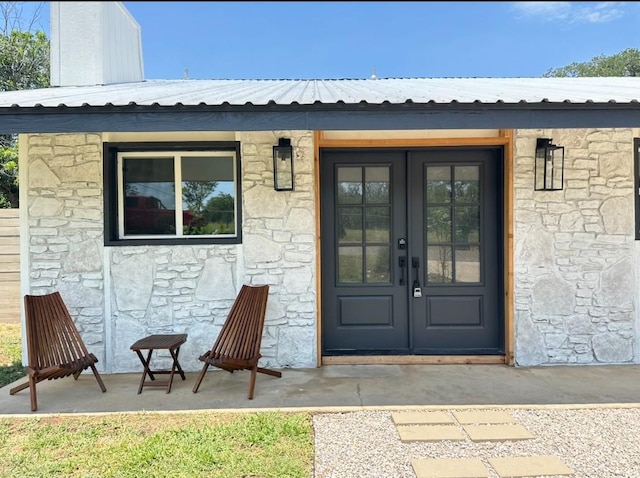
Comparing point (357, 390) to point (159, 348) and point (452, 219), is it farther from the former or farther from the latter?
point (452, 219)

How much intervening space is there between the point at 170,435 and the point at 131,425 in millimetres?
415

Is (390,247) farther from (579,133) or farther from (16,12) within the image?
(16,12)

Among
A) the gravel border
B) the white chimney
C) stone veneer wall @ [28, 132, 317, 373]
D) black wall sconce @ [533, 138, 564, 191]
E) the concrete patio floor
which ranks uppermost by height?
the white chimney

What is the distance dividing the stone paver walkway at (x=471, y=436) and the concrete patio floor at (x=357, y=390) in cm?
23

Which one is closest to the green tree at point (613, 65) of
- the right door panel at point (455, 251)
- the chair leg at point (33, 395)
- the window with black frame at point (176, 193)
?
the right door panel at point (455, 251)

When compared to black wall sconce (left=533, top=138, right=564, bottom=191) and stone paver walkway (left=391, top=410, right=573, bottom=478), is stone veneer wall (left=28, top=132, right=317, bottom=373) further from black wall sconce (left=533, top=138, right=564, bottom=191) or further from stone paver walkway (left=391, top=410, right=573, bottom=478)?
black wall sconce (left=533, top=138, right=564, bottom=191)

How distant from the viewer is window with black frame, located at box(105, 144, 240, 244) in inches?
189

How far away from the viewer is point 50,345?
3.96 m

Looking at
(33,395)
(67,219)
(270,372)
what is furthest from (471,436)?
(67,219)

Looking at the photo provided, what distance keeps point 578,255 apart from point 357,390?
9.25 ft

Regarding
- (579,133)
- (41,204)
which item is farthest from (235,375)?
(579,133)

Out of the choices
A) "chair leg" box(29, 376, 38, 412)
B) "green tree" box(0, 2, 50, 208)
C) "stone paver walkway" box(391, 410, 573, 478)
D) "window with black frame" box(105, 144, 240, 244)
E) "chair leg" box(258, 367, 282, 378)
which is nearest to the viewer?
"stone paver walkway" box(391, 410, 573, 478)

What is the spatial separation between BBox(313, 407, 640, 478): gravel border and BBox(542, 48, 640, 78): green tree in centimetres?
996

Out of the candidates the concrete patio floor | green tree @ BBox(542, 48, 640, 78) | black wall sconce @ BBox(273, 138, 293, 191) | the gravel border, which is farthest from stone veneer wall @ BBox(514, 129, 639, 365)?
green tree @ BBox(542, 48, 640, 78)
